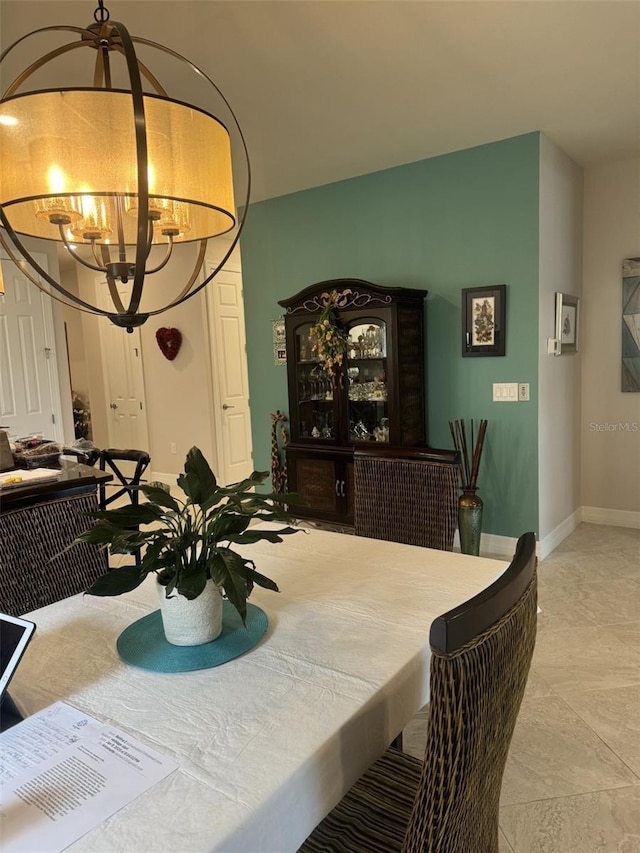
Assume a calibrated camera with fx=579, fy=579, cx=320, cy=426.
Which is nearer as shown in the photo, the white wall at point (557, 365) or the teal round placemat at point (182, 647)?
the teal round placemat at point (182, 647)

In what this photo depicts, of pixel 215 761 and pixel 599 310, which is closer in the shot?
pixel 215 761

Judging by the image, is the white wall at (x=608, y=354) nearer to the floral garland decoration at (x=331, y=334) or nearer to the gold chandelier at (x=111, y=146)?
the floral garland decoration at (x=331, y=334)

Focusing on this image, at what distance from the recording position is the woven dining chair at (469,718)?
2.54 feet

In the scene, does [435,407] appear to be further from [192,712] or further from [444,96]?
[192,712]

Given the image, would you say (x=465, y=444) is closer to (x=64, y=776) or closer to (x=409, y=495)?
(x=409, y=495)

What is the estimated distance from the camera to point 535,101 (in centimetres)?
301

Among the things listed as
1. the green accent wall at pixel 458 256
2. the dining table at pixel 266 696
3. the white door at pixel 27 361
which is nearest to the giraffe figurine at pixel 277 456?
the green accent wall at pixel 458 256

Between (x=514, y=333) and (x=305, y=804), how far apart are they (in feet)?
10.6

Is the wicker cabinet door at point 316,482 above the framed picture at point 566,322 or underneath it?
underneath

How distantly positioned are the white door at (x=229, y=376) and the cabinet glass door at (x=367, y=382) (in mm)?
2232

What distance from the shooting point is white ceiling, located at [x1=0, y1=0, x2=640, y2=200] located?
86.4 inches

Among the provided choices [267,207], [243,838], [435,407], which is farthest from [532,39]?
[243,838]

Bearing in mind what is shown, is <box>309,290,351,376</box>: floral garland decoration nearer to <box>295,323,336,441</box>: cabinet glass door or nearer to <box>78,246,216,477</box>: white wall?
<box>295,323,336,441</box>: cabinet glass door

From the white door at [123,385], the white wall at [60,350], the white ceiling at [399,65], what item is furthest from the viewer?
the white door at [123,385]
